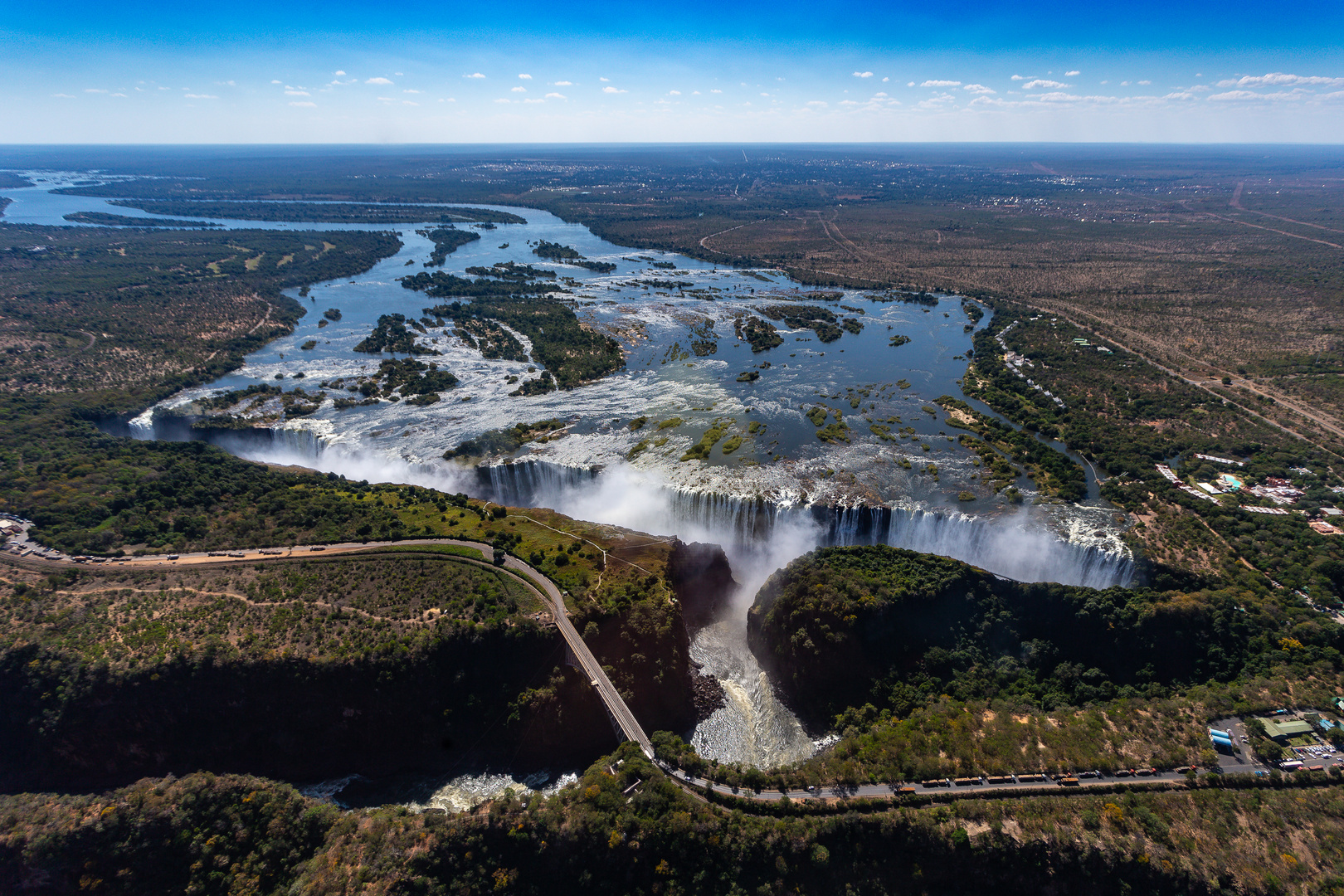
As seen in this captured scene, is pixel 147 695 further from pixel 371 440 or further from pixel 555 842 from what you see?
pixel 371 440

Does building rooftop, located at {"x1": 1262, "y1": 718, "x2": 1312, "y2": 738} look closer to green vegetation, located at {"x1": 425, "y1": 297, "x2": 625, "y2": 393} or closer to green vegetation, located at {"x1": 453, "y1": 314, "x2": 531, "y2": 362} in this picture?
green vegetation, located at {"x1": 425, "y1": 297, "x2": 625, "y2": 393}

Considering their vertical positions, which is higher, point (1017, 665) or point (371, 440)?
point (371, 440)

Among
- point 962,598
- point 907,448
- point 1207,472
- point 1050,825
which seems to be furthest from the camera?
point 907,448

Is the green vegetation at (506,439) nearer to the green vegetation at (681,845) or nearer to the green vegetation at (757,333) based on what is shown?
the green vegetation at (681,845)

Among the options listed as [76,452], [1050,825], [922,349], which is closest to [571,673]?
[1050,825]

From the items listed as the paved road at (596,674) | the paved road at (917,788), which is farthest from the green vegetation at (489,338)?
the paved road at (917,788)

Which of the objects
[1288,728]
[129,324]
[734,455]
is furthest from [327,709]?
[129,324]
